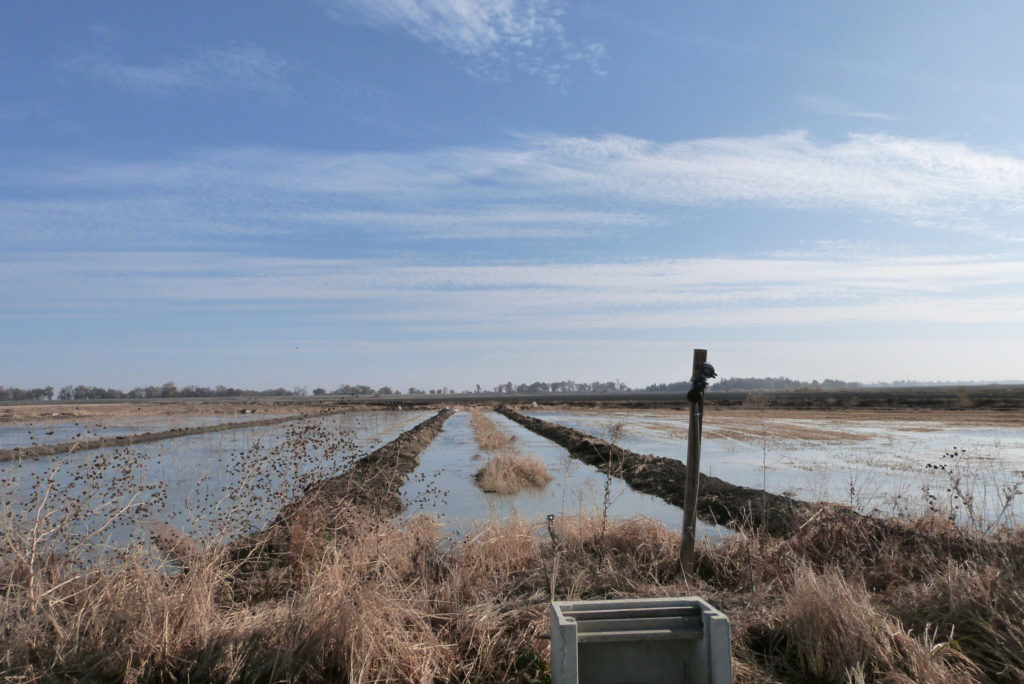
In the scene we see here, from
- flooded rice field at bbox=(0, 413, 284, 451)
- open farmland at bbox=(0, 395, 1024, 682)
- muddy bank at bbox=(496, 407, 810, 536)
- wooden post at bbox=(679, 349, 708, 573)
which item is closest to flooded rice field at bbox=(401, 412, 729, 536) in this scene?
muddy bank at bbox=(496, 407, 810, 536)

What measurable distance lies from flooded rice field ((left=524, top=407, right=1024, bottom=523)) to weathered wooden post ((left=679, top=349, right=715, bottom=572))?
2.08 metres

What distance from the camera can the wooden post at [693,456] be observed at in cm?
657

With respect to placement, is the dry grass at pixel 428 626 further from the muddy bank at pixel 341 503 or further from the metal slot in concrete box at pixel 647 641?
the muddy bank at pixel 341 503

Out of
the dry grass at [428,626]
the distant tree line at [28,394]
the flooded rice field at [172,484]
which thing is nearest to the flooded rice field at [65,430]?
the flooded rice field at [172,484]

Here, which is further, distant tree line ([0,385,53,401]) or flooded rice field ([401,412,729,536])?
distant tree line ([0,385,53,401])

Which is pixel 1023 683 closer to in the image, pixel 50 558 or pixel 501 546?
pixel 501 546

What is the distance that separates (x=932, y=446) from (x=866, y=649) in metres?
23.1

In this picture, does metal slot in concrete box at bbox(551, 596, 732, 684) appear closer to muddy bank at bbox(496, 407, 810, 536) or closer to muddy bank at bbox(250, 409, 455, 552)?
muddy bank at bbox(496, 407, 810, 536)

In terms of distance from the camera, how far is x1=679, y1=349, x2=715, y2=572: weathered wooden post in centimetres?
655

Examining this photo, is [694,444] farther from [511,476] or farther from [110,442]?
[110,442]

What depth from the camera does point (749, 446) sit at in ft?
85.6

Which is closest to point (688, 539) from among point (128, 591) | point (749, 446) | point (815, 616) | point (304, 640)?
point (815, 616)

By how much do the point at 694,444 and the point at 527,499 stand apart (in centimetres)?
840

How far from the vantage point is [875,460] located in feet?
66.0
